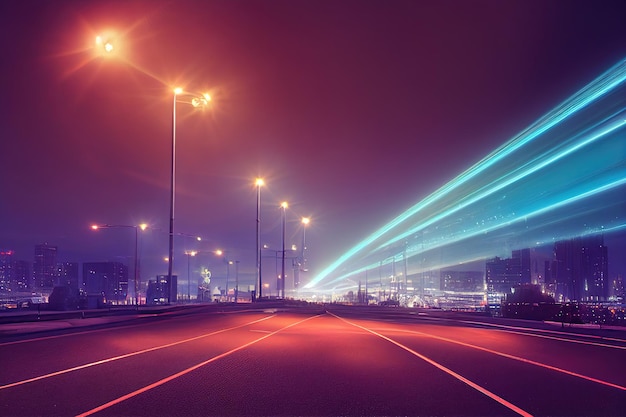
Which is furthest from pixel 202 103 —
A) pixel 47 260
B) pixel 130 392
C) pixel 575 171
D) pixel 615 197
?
pixel 47 260

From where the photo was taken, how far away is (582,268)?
60156mm

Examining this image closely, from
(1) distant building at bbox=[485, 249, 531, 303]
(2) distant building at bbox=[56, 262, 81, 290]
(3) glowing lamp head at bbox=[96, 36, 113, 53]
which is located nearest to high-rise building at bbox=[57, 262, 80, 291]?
(2) distant building at bbox=[56, 262, 81, 290]

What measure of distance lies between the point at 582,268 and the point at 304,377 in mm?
59924

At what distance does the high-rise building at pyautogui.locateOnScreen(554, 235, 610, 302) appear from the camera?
59.4 metres

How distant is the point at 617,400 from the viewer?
24.6 feet

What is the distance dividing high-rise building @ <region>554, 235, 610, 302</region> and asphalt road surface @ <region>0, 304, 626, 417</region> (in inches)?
1947

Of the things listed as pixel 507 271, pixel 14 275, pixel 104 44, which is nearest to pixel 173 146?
pixel 104 44

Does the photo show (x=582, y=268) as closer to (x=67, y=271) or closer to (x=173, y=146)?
(x=173, y=146)

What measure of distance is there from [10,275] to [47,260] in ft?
30.0

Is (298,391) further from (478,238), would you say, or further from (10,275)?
(478,238)

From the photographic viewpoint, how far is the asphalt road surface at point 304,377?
6816 millimetres

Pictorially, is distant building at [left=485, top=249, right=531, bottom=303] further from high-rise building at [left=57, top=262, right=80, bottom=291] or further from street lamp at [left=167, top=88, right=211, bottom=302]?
high-rise building at [left=57, top=262, right=80, bottom=291]

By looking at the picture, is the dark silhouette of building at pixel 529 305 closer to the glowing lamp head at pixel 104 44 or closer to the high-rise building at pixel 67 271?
the glowing lamp head at pixel 104 44

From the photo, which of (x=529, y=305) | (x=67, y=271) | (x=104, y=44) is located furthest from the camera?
(x=67, y=271)
